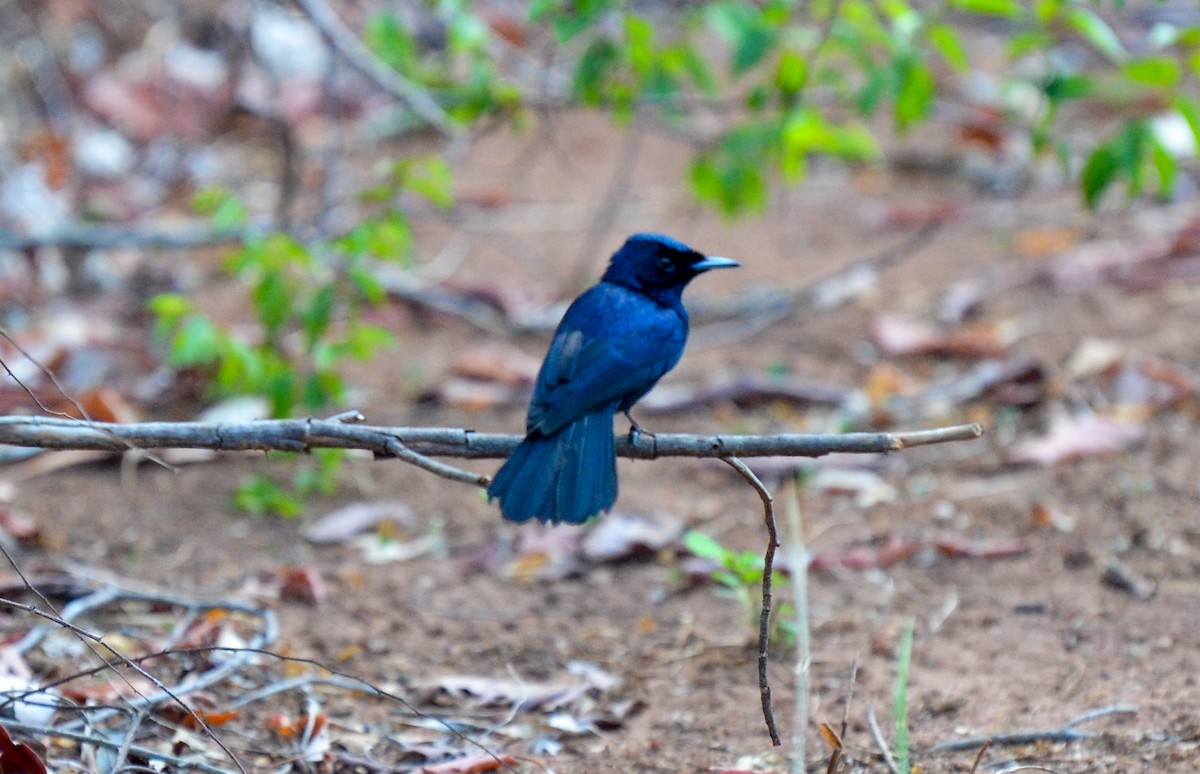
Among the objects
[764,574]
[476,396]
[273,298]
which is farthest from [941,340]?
[764,574]

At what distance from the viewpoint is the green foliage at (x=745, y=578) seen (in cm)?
330

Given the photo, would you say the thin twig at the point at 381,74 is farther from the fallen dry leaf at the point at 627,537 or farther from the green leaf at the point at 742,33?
the fallen dry leaf at the point at 627,537

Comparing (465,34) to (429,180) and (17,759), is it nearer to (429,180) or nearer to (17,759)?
(429,180)

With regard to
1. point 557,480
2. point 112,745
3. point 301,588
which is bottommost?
point 112,745

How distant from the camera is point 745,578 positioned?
337 cm

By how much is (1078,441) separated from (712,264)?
183cm

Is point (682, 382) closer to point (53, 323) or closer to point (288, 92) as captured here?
point (53, 323)

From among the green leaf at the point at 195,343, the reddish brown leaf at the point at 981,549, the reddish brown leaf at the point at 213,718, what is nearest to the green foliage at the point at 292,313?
the green leaf at the point at 195,343

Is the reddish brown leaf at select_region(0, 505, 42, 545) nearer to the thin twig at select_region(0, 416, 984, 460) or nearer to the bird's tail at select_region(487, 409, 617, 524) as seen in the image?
the thin twig at select_region(0, 416, 984, 460)

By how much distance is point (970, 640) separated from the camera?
3.54 meters

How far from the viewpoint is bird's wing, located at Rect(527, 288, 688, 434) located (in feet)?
10.4

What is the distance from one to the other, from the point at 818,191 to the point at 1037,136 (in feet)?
11.4

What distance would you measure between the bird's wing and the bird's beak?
0.56 feet

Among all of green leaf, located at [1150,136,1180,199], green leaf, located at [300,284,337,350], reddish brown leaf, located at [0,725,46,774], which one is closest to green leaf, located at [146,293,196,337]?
green leaf, located at [300,284,337,350]
